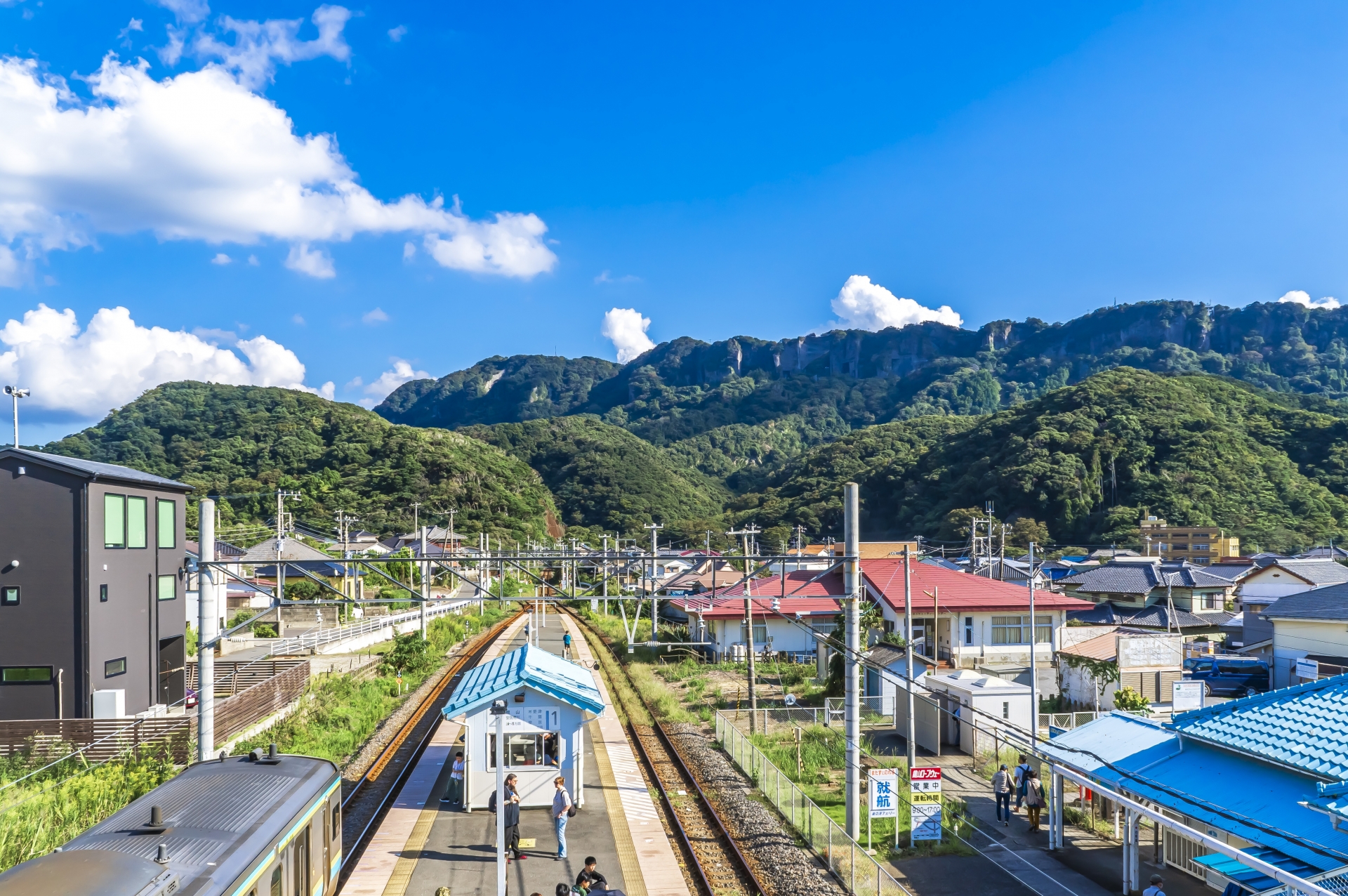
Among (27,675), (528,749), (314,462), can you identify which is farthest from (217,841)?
(314,462)

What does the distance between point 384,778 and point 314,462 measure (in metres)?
81.0

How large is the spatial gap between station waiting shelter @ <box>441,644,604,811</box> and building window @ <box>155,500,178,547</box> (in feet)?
41.0

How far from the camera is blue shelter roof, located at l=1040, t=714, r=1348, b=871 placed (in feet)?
32.9

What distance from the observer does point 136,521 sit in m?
22.8

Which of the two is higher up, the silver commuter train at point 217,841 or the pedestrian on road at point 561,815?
the silver commuter train at point 217,841

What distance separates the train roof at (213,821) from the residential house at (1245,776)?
958 centimetres

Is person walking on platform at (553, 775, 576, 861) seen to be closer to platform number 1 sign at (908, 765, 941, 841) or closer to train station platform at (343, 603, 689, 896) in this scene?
train station platform at (343, 603, 689, 896)

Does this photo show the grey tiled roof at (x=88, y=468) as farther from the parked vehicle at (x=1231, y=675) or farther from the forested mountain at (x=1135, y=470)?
the forested mountain at (x=1135, y=470)

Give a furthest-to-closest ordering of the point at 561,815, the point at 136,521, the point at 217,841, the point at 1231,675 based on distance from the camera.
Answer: the point at 1231,675 → the point at 136,521 → the point at 561,815 → the point at 217,841

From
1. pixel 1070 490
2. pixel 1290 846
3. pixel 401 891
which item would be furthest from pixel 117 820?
pixel 1070 490

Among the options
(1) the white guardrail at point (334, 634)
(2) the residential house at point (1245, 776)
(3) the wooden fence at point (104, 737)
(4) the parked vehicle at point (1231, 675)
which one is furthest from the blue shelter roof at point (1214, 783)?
(4) the parked vehicle at point (1231, 675)

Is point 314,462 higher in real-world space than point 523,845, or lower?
higher

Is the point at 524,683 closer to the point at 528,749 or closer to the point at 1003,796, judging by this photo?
the point at 528,749

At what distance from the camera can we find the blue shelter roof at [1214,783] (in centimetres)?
1002
